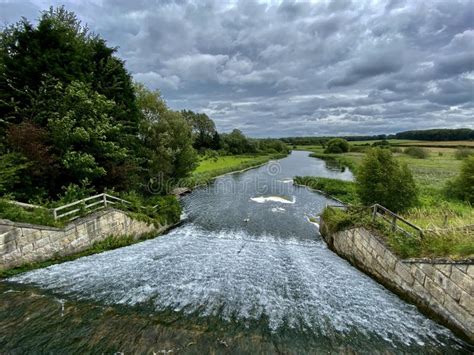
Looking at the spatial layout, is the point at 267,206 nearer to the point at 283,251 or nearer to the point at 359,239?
the point at 283,251

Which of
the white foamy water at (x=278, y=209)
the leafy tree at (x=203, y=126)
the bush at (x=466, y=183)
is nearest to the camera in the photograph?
the bush at (x=466, y=183)

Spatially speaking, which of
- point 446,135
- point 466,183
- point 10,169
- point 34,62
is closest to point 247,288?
point 10,169

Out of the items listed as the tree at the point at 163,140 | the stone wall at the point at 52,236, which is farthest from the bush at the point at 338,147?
the stone wall at the point at 52,236

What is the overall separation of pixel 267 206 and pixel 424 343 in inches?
757

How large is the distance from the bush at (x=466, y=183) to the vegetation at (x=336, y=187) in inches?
338

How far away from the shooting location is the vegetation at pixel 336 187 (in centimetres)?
2862

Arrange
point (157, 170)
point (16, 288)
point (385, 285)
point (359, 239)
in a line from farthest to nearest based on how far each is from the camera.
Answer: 1. point (157, 170)
2. point (359, 239)
3. point (385, 285)
4. point (16, 288)

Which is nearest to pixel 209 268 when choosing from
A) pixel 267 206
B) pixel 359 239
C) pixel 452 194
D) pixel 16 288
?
pixel 16 288

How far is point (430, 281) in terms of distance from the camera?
714cm

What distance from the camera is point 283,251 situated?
13.0 metres

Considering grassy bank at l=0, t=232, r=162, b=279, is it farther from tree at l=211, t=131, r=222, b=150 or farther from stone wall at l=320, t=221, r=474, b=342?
tree at l=211, t=131, r=222, b=150

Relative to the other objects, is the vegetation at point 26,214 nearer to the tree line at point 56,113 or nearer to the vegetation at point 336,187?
the tree line at point 56,113

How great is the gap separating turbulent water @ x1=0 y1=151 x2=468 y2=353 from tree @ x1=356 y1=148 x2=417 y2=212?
30.2 feet

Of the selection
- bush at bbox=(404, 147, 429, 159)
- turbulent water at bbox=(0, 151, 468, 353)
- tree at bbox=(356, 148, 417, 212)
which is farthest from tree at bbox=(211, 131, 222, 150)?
turbulent water at bbox=(0, 151, 468, 353)
